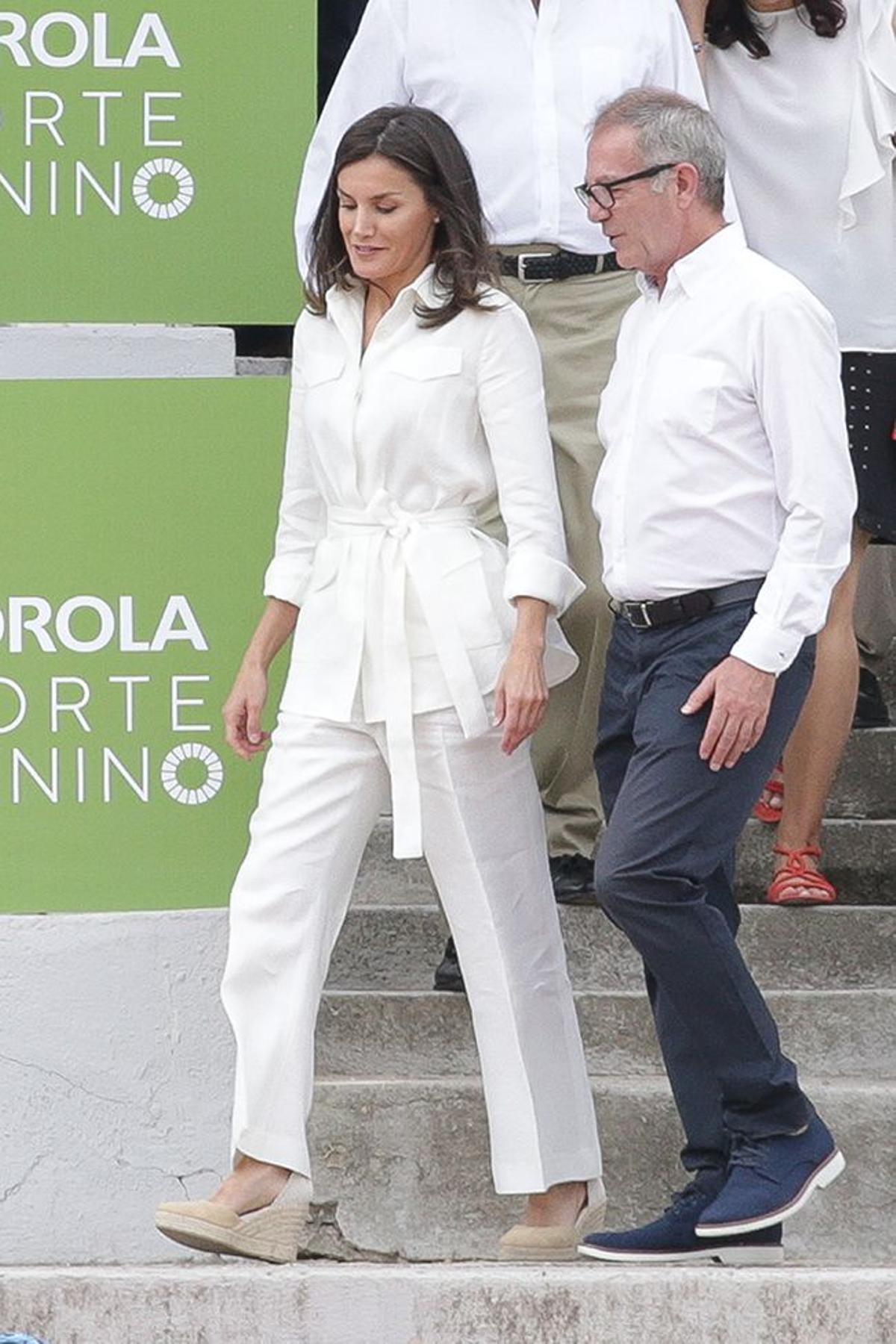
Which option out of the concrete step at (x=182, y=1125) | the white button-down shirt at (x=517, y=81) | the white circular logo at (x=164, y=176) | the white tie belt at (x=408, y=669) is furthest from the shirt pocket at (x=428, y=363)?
the concrete step at (x=182, y=1125)

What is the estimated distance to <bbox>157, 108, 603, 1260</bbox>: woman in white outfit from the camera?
4266 millimetres

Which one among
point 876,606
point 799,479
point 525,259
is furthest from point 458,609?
point 876,606

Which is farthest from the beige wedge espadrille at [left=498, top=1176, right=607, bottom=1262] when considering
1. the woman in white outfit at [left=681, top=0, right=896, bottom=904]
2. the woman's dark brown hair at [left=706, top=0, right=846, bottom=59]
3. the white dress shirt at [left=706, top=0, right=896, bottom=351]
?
the woman's dark brown hair at [left=706, top=0, right=846, bottom=59]

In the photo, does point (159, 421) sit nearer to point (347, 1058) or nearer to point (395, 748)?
point (395, 748)

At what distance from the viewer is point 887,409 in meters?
5.24

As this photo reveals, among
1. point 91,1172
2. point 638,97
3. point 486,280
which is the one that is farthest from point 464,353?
point 91,1172

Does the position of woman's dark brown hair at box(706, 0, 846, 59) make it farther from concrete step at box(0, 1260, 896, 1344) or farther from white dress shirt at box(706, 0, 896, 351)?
concrete step at box(0, 1260, 896, 1344)

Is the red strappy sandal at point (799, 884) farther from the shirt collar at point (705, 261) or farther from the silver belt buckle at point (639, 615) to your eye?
the shirt collar at point (705, 261)

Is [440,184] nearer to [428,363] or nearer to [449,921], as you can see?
[428,363]

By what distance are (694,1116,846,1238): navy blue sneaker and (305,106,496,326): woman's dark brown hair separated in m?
1.44

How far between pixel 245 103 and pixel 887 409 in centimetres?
140

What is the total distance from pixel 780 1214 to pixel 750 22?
8.07 feet

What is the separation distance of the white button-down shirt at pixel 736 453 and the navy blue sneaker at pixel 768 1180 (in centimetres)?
77

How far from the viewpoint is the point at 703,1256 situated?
4.27 meters
